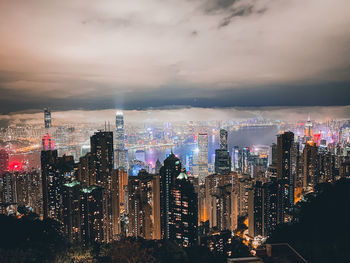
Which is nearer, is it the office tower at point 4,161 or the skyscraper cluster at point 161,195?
the skyscraper cluster at point 161,195

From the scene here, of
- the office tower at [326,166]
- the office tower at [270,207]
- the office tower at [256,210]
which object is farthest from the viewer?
the office tower at [326,166]

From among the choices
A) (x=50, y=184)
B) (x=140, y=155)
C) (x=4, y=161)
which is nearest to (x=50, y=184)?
(x=50, y=184)

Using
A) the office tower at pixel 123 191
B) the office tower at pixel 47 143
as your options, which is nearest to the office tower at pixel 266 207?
the office tower at pixel 123 191

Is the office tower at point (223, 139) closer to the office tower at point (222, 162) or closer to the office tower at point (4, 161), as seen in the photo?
the office tower at point (222, 162)

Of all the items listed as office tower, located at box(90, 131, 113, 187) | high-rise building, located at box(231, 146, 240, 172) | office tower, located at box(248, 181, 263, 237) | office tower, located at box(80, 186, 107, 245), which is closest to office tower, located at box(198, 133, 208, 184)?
high-rise building, located at box(231, 146, 240, 172)

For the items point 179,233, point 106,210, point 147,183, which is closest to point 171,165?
point 147,183

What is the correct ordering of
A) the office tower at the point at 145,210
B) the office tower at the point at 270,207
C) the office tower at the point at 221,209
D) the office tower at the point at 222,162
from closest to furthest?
the office tower at the point at 145,210, the office tower at the point at 270,207, the office tower at the point at 221,209, the office tower at the point at 222,162

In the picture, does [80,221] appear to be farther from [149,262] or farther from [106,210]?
[149,262]

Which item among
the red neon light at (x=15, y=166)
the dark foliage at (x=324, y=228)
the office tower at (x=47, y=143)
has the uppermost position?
the office tower at (x=47, y=143)
